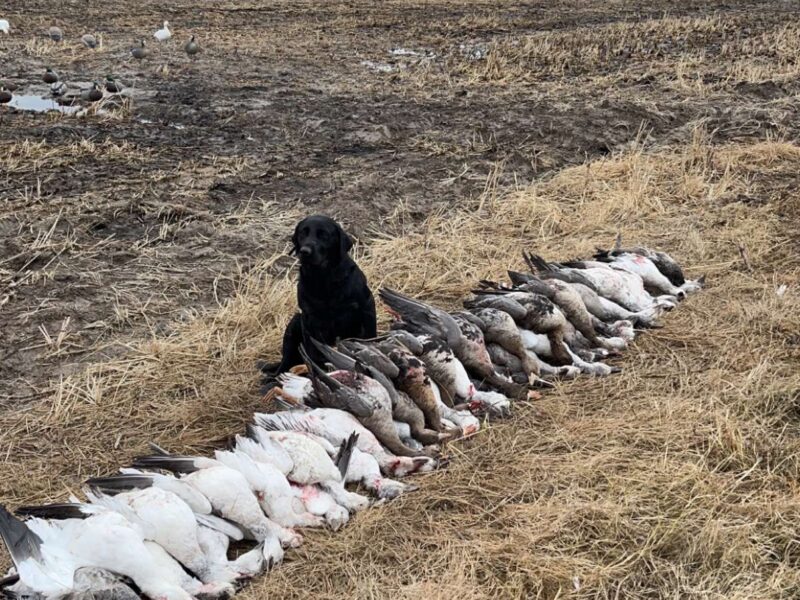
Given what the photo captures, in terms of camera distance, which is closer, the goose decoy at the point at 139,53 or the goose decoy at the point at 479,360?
the goose decoy at the point at 479,360

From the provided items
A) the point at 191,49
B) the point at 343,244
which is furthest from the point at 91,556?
the point at 191,49

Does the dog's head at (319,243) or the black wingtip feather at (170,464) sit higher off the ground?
the dog's head at (319,243)

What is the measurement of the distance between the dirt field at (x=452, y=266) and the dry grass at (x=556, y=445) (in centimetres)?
2

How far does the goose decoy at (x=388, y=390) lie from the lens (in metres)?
4.09

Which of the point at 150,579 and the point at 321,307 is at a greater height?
the point at 321,307

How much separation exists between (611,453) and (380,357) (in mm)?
1276

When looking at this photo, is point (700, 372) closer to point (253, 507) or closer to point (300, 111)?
point (253, 507)

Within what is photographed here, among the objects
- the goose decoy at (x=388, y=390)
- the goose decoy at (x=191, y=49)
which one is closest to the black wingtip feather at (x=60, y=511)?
the goose decoy at (x=388, y=390)

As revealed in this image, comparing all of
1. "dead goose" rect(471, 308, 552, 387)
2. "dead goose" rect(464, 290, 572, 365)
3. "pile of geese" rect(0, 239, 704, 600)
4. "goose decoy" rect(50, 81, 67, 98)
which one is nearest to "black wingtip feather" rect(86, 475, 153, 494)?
"pile of geese" rect(0, 239, 704, 600)

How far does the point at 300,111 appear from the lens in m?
11.7

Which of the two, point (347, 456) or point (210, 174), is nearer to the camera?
point (347, 456)

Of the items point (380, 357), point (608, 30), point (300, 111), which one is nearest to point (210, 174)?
point (300, 111)

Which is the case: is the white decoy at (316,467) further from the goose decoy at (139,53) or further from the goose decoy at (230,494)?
the goose decoy at (139,53)

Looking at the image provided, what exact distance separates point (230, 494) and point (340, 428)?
0.74 metres
